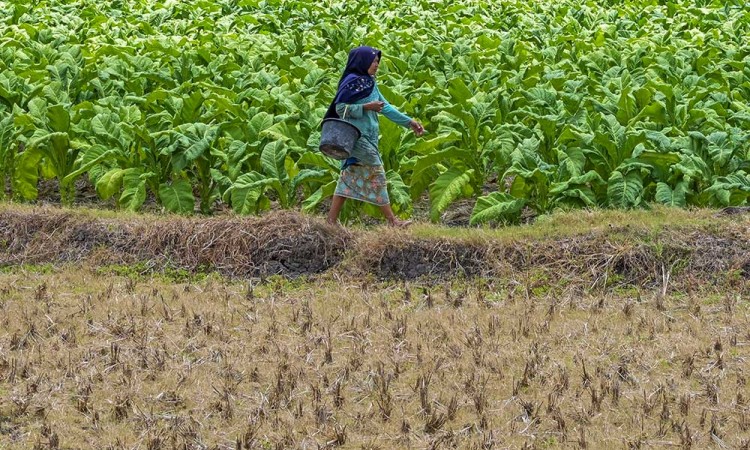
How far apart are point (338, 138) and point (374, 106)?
12.2 inches

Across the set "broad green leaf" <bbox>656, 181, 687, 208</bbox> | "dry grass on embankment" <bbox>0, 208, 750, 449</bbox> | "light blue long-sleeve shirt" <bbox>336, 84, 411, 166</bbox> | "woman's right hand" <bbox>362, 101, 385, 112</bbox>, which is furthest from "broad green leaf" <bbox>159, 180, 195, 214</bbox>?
"broad green leaf" <bbox>656, 181, 687, 208</bbox>

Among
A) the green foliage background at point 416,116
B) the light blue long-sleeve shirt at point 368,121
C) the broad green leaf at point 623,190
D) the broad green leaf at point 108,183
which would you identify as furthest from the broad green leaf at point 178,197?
the broad green leaf at point 623,190

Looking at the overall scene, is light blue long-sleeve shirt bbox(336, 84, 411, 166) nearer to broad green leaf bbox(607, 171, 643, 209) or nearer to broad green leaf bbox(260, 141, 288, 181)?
broad green leaf bbox(260, 141, 288, 181)

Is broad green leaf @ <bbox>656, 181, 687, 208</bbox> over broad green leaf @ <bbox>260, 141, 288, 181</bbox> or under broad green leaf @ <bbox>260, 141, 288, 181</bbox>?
over

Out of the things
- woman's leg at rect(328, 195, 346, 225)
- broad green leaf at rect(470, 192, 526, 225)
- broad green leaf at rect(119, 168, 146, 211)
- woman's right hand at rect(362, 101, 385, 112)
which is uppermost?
woman's right hand at rect(362, 101, 385, 112)

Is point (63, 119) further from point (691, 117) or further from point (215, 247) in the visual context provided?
point (691, 117)

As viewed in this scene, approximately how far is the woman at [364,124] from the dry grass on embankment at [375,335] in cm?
37

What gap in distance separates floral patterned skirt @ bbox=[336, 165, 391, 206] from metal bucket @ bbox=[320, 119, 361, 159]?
0.74 ft

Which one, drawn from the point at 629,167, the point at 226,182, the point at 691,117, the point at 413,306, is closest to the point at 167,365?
the point at 413,306

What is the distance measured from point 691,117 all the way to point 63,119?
464 centimetres

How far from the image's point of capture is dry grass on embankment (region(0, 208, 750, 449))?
543 cm

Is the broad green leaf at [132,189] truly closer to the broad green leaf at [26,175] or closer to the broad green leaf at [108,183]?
the broad green leaf at [108,183]

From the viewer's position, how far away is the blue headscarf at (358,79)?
825 cm

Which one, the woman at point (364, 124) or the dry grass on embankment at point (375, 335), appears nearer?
the dry grass on embankment at point (375, 335)
